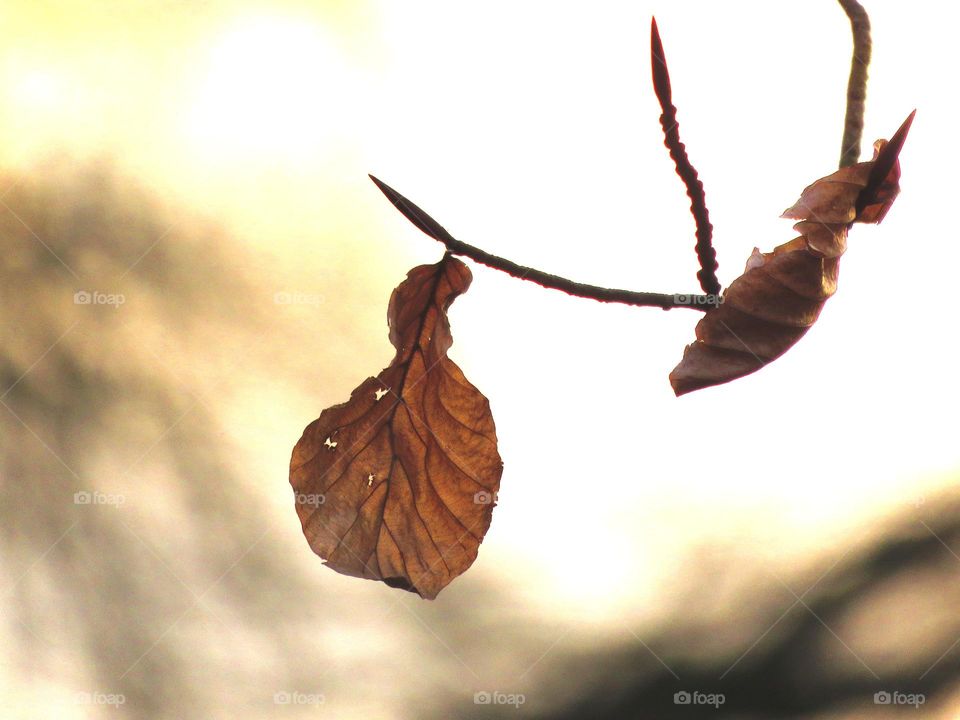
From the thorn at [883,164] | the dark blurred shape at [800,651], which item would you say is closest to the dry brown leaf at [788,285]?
the thorn at [883,164]

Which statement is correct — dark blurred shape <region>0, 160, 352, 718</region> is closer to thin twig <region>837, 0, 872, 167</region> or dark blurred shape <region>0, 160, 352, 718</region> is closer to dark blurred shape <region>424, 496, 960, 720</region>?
dark blurred shape <region>424, 496, 960, 720</region>

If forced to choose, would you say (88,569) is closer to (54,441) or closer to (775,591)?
(54,441)

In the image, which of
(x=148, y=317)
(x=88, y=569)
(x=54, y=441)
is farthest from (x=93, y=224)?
(x=88, y=569)

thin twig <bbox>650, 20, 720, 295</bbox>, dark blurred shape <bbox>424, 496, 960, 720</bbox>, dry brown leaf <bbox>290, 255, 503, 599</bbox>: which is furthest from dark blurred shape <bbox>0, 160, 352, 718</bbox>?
thin twig <bbox>650, 20, 720, 295</bbox>

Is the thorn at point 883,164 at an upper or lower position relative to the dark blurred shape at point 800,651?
lower

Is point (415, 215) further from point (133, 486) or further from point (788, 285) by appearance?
point (133, 486)

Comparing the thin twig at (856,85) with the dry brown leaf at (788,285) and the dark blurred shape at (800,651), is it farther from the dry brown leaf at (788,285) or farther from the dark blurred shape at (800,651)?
the dark blurred shape at (800,651)
